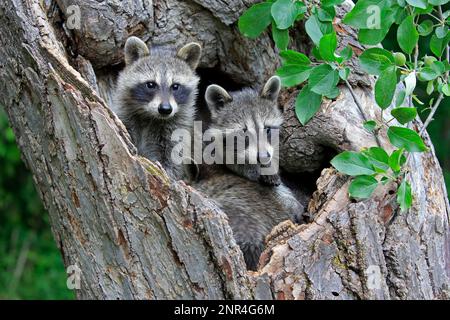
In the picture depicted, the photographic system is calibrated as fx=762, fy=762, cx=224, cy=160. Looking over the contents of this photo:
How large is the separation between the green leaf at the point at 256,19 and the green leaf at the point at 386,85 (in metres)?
0.75

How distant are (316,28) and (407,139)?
2.41 feet

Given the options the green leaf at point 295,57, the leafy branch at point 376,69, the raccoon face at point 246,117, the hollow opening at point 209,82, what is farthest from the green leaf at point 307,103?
the hollow opening at point 209,82

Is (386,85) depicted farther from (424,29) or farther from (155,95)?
(155,95)

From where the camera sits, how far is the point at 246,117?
4.76m

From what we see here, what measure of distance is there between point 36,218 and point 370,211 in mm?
4810

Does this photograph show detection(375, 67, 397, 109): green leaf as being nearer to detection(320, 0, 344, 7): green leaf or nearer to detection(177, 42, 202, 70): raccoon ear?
detection(320, 0, 344, 7): green leaf

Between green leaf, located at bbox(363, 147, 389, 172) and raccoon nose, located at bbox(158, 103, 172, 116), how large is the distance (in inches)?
56.9

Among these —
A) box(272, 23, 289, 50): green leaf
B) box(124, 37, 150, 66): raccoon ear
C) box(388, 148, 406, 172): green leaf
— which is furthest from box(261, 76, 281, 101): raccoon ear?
box(388, 148, 406, 172): green leaf

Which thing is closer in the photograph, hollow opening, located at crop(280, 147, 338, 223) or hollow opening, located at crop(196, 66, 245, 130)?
hollow opening, located at crop(280, 147, 338, 223)

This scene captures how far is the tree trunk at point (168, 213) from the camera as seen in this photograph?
3.67 meters

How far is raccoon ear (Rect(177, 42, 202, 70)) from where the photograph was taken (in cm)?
486

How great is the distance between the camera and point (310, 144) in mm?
4555

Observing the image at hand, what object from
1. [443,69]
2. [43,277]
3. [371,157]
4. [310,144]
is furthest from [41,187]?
[43,277]
